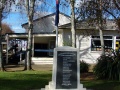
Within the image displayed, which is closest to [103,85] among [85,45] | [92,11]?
[92,11]

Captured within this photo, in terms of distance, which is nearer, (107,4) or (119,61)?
(119,61)


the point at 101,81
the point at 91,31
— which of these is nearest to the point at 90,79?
the point at 101,81

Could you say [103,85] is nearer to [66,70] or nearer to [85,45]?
[66,70]

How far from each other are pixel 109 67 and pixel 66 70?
4849 mm

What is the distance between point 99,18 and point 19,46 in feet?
67.3

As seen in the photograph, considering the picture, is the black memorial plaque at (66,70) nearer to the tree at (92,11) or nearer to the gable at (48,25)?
the tree at (92,11)

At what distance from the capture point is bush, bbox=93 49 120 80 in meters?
14.1

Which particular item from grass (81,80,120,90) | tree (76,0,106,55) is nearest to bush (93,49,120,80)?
grass (81,80,120,90)

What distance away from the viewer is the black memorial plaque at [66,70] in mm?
9859

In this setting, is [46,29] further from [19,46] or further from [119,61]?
[119,61]

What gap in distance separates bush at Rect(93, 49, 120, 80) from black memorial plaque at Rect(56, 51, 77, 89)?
179 inches

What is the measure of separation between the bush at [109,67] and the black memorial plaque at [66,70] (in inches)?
179

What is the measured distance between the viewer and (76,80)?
32.9 ft

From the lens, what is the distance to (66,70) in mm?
9875
